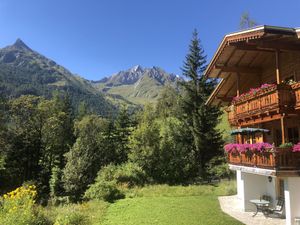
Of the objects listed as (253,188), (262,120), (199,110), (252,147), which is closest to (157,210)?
(253,188)

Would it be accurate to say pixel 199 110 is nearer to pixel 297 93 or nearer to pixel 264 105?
pixel 264 105

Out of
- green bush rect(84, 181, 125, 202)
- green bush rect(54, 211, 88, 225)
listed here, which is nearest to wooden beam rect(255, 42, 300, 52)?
green bush rect(54, 211, 88, 225)

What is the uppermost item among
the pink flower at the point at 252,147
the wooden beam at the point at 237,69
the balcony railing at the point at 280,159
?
the wooden beam at the point at 237,69

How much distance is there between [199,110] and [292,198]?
76.7ft

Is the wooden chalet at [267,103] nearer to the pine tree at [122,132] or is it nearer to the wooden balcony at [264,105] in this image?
the wooden balcony at [264,105]

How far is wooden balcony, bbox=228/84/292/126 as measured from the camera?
14.7 m

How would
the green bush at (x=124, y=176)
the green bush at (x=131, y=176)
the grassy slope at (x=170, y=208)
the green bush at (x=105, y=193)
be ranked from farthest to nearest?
the green bush at (x=131, y=176)
the green bush at (x=124, y=176)
the green bush at (x=105, y=193)
the grassy slope at (x=170, y=208)

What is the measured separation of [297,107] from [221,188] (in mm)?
14569

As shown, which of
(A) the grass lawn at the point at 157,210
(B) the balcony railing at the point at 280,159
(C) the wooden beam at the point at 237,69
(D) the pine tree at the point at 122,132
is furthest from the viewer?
(D) the pine tree at the point at 122,132

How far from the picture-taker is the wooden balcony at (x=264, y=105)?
48.3 feet

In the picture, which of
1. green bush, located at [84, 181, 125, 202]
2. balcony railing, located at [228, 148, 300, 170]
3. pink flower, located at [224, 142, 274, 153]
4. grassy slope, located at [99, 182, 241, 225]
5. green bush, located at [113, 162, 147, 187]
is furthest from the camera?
green bush, located at [113, 162, 147, 187]

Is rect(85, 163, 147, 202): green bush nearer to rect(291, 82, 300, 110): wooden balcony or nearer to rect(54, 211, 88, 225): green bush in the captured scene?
rect(54, 211, 88, 225): green bush

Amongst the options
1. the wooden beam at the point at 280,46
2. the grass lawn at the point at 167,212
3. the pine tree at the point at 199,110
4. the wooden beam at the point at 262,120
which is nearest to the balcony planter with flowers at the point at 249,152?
the wooden beam at the point at 262,120

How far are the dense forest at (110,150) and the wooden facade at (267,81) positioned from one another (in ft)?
39.0
